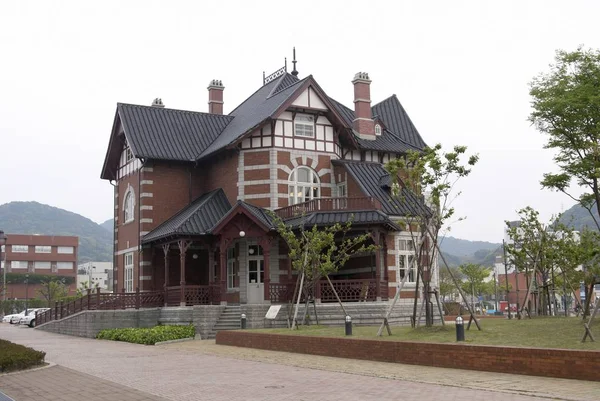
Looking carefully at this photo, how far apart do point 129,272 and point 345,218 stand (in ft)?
44.7

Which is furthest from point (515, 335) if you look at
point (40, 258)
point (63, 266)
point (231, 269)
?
point (63, 266)

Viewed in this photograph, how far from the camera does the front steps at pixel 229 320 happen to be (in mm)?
28797

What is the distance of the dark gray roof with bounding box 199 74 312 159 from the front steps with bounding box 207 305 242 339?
326 inches

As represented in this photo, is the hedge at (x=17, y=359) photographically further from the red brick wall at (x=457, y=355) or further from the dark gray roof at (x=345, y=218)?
the dark gray roof at (x=345, y=218)

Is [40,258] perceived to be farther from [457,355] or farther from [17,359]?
[457,355]

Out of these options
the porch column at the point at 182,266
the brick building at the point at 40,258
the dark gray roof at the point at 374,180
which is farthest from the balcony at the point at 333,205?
the brick building at the point at 40,258

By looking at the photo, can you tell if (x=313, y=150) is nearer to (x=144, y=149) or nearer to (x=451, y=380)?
(x=144, y=149)

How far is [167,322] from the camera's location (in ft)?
101

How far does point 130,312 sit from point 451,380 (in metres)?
21.9

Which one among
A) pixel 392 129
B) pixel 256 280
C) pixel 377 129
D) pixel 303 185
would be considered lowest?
pixel 256 280

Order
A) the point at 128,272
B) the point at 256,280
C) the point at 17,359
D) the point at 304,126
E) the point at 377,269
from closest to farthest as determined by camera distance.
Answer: the point at 17,359 → the point at 377,269 → the point at 256,280 → the point at 304,126 → the point at 128,272

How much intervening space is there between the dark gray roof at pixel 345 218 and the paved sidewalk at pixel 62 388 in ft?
51.2

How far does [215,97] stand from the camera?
42.3 metres

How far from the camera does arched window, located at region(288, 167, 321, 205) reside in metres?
33.4
